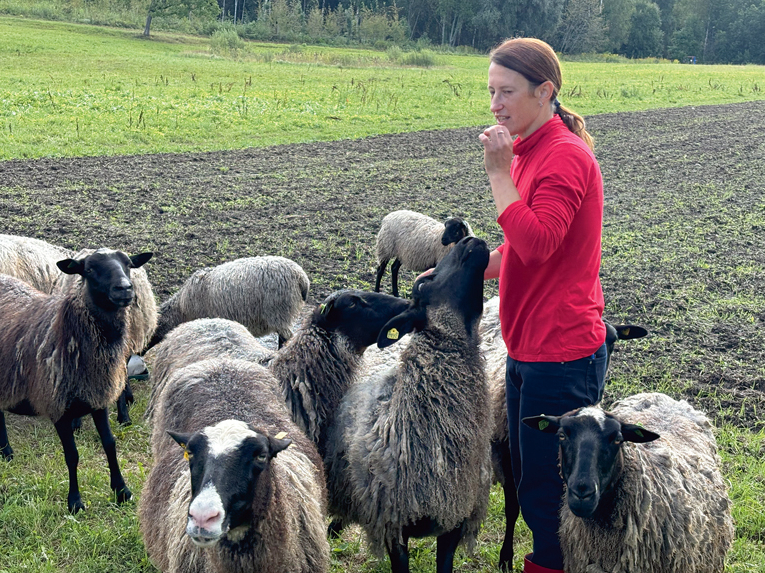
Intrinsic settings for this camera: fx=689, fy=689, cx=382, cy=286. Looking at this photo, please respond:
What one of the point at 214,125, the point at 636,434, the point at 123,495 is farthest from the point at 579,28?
the point at 636,434

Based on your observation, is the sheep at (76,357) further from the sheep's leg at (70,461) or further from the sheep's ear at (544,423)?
the sheep's ear at (544,423)

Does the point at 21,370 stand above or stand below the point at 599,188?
below

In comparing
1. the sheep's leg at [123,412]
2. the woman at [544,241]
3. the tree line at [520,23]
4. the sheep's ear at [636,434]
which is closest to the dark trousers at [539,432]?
the woman at [544,241]

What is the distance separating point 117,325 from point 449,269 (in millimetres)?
2730

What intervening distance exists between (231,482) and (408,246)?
6951mm

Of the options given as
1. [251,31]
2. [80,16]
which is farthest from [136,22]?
[251,31]

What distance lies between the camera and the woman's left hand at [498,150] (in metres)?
2.84

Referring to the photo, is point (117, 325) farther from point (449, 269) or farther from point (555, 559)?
point (555, 559)

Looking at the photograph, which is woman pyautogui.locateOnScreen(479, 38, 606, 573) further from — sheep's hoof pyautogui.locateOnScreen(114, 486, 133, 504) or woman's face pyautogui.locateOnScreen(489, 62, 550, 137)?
sheep's hoof pyautogui.locateOnScreen(114, 486, 133, 504)

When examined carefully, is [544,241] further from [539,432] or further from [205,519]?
[205,519]

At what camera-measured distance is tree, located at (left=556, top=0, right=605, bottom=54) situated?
258 ft

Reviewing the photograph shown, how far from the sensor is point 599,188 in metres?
2.99

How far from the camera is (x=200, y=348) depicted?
17.3 feet

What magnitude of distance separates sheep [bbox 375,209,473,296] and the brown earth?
29 cm
